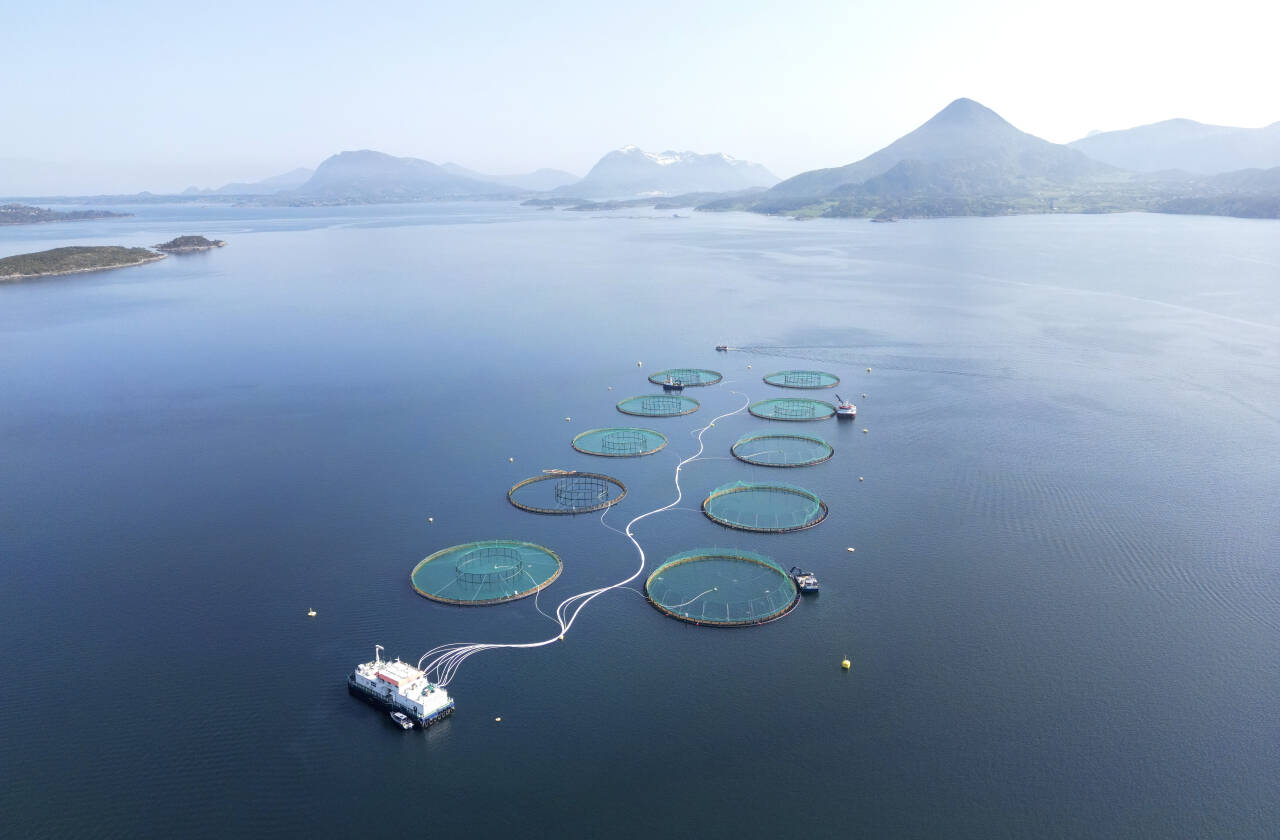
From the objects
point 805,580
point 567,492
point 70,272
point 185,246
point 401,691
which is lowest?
point 401,691

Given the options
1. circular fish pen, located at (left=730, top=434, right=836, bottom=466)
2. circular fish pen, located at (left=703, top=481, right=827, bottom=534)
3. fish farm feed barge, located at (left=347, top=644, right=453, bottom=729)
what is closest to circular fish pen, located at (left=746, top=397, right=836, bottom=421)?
circular fish pen, located at (left=730, top=434, right=836, bottom=466)

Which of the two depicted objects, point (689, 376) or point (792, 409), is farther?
point (689, 376)

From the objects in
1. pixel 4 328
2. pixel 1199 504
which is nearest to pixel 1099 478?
pixel 1199 504

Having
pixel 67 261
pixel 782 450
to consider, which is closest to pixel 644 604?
pixel 782 450

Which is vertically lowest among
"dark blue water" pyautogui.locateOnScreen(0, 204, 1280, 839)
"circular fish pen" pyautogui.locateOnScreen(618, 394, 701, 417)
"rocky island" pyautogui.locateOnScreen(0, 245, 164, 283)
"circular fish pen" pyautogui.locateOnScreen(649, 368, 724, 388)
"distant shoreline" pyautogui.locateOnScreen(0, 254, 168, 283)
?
"dark blue water" pyautogui.locateOnScreen(0, 204, 1280, 839)

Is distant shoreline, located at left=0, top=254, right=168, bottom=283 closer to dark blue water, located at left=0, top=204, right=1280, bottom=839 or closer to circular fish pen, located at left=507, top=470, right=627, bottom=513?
dark blue water, located at left=0, top=204, right=1280, bottom=839

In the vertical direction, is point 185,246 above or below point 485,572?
above

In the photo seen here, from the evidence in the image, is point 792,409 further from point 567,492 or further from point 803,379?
point 567,492

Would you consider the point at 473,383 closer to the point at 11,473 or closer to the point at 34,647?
the point at 11,473

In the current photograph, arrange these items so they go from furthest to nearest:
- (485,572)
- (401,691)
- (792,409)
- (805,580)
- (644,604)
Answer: (792,409)
(485,572)
(805,580)
(644,604)
(401,691)
